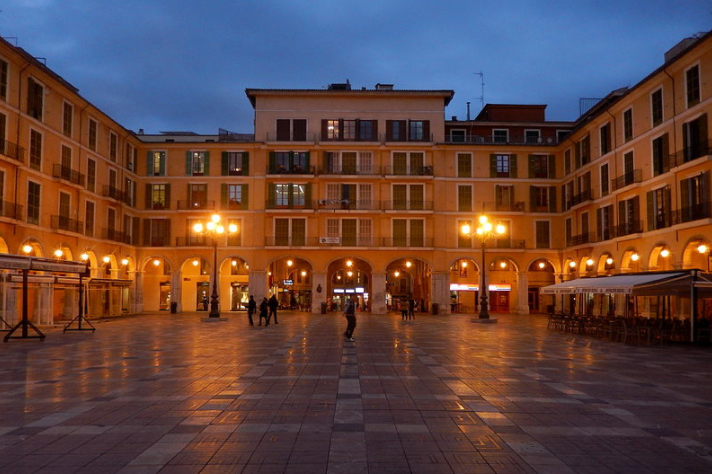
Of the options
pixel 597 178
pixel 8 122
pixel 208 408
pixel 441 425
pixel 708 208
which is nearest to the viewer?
pixel 441 425

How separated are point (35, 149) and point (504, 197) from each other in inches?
1331

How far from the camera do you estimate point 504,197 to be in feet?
162

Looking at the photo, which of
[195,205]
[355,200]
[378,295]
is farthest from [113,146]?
[378,295]

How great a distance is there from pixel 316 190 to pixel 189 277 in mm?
13098

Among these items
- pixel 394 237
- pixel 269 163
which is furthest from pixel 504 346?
pixel 269 163

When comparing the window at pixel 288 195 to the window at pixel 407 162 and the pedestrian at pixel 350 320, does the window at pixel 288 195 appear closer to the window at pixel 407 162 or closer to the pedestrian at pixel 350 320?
the window at pixel 407 162

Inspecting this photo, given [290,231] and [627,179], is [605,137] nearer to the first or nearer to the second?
[627,179]

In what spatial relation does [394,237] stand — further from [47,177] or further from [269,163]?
[47,177]

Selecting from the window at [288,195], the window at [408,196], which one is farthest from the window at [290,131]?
the window at [408,196]

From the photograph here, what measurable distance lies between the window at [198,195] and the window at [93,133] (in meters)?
9.77

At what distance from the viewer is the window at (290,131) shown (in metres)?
49.5

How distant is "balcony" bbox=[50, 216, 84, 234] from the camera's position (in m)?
34.2

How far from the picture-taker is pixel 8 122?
29984 mm

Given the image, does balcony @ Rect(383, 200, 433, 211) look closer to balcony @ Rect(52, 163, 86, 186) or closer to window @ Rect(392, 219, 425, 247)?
window @ Rect(392, 219, 425, 247)
